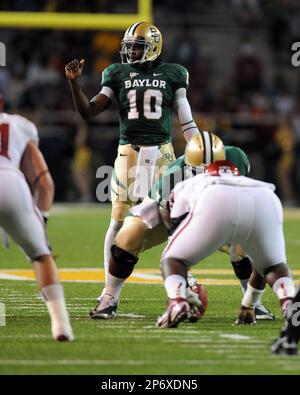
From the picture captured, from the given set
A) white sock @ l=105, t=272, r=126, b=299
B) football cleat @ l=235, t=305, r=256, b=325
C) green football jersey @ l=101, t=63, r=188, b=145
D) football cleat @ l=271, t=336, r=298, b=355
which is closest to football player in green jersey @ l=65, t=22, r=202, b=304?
green football jersey @ l=101, t=63, r=188, b=145

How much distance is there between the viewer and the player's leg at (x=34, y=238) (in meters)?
5.81

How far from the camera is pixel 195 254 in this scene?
6.06 metres

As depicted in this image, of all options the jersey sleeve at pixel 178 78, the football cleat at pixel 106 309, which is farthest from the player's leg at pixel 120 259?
the jersey sleeve at pixel 178 78

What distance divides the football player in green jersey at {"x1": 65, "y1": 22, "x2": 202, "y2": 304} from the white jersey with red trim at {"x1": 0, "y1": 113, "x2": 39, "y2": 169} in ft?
5.32

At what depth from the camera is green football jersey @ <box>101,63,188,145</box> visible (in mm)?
7777

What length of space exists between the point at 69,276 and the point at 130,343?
3962mm

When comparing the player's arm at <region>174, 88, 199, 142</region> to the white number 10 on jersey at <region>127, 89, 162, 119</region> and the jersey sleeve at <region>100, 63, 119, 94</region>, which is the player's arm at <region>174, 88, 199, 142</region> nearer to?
the white number 10 on jersey at <region>127, 89, 162, 119</region>

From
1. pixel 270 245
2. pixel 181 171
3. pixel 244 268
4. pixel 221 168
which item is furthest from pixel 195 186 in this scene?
pixel 244 268

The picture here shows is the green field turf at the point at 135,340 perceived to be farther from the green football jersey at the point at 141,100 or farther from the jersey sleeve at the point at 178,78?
the jersey sleeve at the point at 178,78

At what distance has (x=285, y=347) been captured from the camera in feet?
18.3

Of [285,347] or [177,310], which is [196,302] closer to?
[177,310]

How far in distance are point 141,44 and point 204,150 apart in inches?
56.9

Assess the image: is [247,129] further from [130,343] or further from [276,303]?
[130,343]
